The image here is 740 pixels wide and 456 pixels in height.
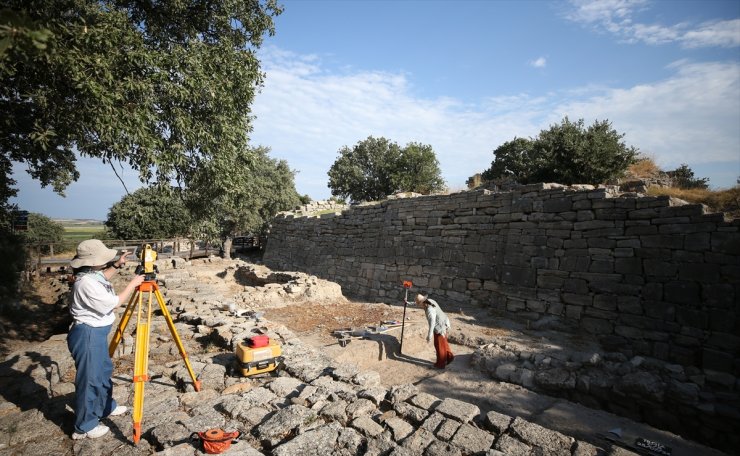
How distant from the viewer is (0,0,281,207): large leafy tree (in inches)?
193

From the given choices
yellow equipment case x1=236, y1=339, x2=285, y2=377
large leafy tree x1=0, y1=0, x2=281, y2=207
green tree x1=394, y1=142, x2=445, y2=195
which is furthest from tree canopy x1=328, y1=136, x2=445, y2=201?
yellow equipment case x1=236, y1=339, x2=285, y2=377

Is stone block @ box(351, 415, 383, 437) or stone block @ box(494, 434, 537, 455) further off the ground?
stone block @ box(494, 434, 537, 455)

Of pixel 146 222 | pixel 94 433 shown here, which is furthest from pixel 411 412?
pixel 146 222

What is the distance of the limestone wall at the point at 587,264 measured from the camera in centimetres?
624

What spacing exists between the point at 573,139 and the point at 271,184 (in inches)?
924

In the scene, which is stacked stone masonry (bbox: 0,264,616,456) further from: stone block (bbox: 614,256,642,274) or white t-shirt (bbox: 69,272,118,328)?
stone block (bbox: 614,256,642,274)

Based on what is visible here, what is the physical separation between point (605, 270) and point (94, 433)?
8.97m

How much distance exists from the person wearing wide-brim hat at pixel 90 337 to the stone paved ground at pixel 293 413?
0.23 m

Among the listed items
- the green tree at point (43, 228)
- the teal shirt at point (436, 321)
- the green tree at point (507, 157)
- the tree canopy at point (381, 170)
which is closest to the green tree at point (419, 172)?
the tree canopy at point (381, 170)

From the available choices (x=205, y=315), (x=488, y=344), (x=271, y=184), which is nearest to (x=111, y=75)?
(x=205, y=315)

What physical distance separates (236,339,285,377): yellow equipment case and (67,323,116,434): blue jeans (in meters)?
1.53

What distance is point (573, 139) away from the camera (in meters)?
13.4

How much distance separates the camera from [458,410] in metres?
3.64

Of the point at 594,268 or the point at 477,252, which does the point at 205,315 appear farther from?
the point at 594,268
